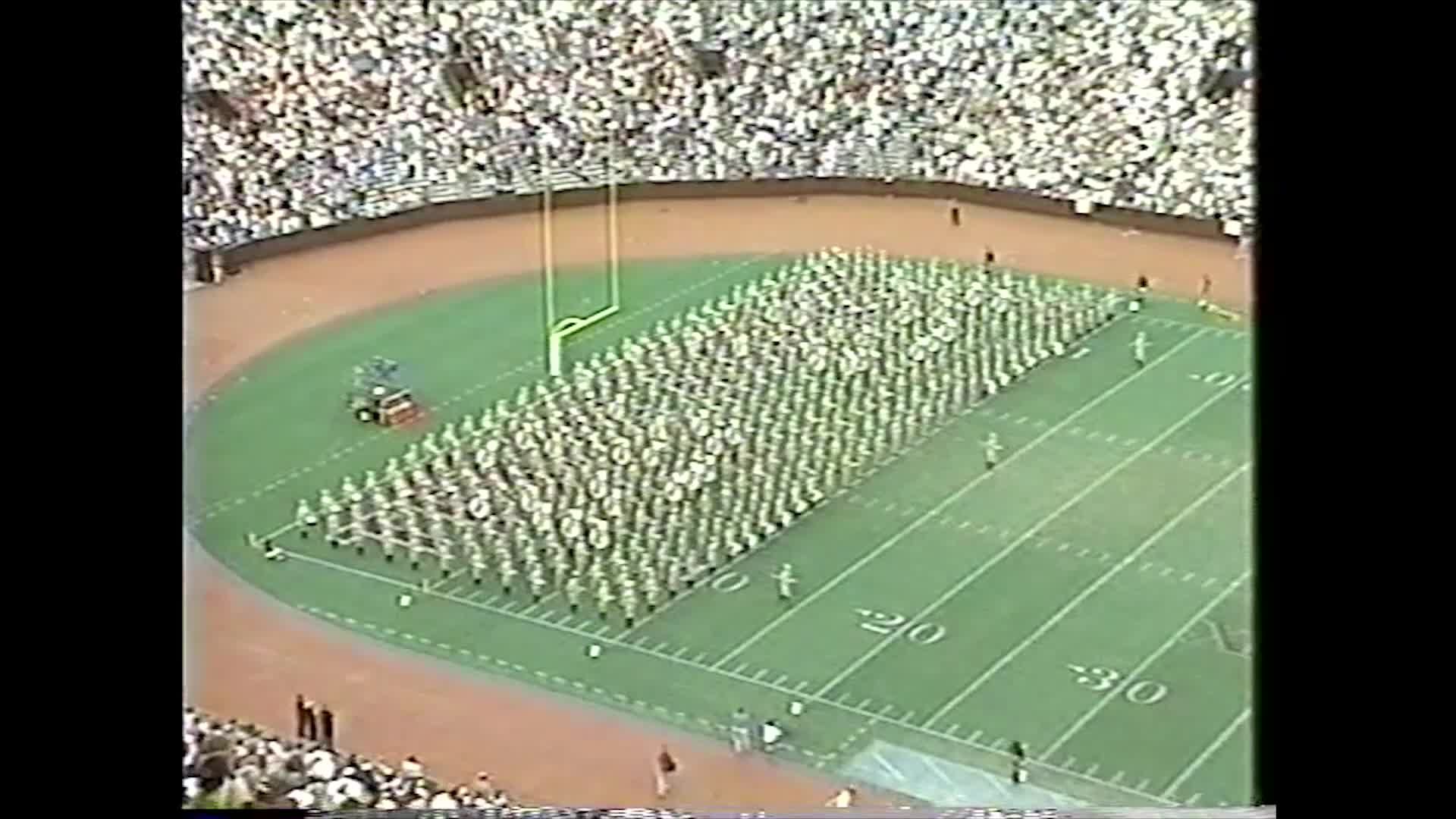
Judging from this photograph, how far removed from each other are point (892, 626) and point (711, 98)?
1.45 metres

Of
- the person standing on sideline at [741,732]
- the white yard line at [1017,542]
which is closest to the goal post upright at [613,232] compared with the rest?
the white yard line at [1017,542]

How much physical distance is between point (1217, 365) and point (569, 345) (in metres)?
1.25

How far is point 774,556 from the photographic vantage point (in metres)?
3.69

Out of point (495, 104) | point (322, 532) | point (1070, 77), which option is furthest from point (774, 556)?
point (1070, 77)

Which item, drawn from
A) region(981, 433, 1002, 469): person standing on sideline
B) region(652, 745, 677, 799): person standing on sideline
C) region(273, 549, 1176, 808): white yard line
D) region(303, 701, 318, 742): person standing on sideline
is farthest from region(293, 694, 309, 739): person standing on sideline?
region(981, 433, 1002, 469): person standing on sideline

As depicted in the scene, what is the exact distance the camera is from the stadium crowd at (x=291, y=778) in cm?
281

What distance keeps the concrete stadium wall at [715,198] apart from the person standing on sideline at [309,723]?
802 millimetres

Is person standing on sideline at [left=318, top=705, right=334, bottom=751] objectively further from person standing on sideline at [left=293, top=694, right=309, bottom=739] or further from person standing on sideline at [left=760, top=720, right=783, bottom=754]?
person standing on sideline at [left=760, top=720, right=783, bottom=754]

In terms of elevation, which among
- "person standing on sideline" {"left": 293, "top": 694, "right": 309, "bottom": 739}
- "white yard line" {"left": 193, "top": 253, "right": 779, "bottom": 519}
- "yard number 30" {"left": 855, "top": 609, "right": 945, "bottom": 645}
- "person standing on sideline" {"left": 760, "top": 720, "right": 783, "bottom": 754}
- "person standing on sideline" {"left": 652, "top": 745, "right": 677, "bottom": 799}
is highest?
"white yard line" {"left": 193, "top": 253, "right": 779, "bottom": 519}

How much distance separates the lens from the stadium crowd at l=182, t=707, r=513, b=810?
2811mm

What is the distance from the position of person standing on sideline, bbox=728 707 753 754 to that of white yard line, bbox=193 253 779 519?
856mm

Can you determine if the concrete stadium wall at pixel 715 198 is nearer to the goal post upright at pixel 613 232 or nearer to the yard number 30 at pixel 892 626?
the goal post upright at pixel 613 232
